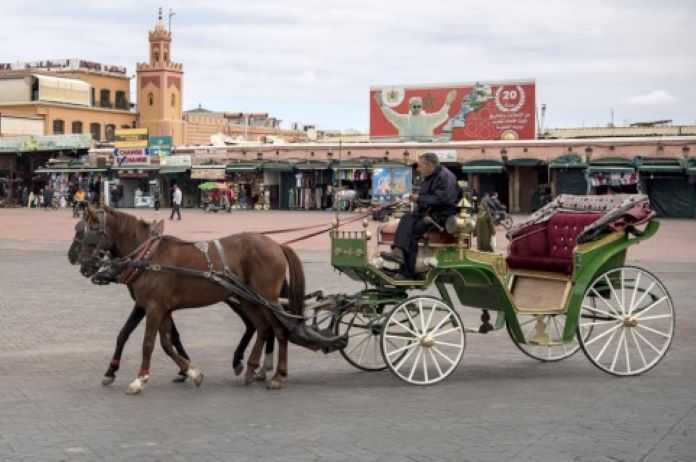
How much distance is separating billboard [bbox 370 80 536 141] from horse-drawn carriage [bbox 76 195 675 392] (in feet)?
144

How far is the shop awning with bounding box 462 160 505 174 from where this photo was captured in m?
48.0

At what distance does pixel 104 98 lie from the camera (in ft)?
302

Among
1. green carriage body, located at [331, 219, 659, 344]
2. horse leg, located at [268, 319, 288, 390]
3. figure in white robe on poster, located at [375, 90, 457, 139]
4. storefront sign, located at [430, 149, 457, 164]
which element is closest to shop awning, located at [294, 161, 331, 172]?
storefront sign, located at [430, 149, 457, 164]

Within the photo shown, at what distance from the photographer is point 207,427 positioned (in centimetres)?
714

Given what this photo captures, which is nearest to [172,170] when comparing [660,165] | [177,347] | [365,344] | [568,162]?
[568,162]

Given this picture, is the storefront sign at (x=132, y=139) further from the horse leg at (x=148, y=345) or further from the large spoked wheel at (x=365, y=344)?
the horse leg at (x=148, y=345)

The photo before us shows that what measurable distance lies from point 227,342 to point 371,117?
47.8 meters

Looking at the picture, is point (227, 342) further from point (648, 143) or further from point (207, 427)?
point (648, 143)

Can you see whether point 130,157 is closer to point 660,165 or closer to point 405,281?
point 660,165

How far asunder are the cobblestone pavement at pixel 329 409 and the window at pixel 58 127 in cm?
7337

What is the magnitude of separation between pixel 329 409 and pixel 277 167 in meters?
47.1

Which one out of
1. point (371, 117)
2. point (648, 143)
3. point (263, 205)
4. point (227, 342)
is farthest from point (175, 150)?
point (227, 342)

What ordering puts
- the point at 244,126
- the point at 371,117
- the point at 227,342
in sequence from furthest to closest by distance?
the point at 244,126, the point at 371,117, the point at 227,342

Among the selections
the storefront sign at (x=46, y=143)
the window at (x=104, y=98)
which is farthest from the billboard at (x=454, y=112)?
the window at (x=104, y=98)
